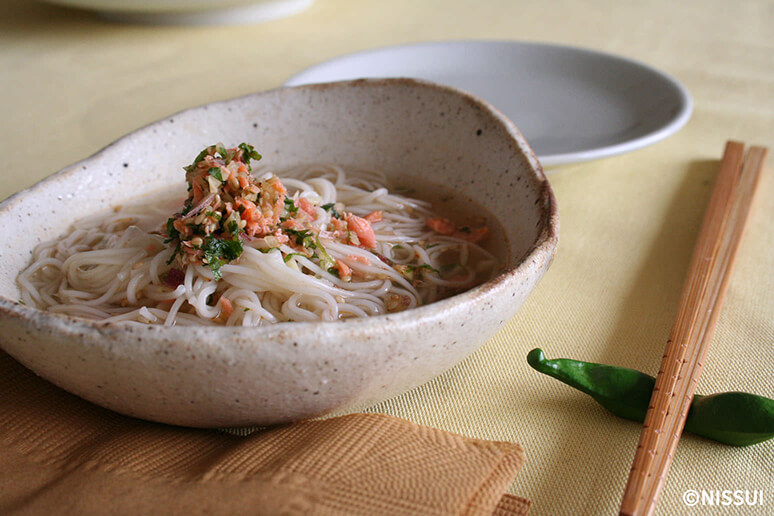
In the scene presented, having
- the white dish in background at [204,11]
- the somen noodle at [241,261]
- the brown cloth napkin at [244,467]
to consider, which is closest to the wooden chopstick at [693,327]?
the brown cloth napkin at [244,467]

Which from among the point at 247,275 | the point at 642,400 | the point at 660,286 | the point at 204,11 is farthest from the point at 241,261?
the point at 204,11

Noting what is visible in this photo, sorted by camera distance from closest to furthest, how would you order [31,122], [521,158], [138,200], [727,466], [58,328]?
[58,328], [727,466], [521,158], [138,200], [31,122]

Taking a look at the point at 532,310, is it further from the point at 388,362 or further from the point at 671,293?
the point at 388,362

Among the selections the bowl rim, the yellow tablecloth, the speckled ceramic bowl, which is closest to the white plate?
the yellow tablecloth

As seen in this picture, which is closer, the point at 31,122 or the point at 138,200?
the point at 138,200

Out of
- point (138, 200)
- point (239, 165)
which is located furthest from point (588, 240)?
point (138, 200)

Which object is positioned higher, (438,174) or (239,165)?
(239,165)
